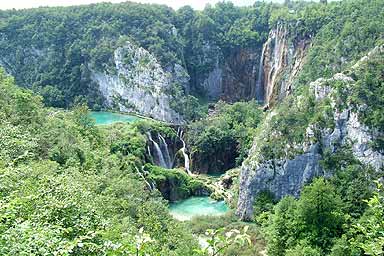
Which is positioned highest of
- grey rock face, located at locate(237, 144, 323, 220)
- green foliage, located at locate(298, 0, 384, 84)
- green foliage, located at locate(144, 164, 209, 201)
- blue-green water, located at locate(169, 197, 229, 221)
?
green foliage, located at locate(298, 0, 384, 84)

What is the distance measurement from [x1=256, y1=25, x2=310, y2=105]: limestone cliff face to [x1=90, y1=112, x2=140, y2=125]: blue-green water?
20.6 meters

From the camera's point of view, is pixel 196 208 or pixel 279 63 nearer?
pixel 196 208

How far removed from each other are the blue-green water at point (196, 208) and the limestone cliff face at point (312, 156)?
354 centimetres

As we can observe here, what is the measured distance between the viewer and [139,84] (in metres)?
73.4

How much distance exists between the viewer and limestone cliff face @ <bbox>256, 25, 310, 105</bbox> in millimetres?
63938

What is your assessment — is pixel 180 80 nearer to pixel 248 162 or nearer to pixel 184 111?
pixel 184 111

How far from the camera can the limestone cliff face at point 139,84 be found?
71125mm

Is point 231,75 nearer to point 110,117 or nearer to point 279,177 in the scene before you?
point 110,117

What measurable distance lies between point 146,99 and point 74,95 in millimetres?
14298

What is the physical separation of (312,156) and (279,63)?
33626mm

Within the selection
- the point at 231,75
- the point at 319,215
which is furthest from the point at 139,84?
the point at 319,215

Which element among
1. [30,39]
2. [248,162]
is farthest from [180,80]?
[248,162]

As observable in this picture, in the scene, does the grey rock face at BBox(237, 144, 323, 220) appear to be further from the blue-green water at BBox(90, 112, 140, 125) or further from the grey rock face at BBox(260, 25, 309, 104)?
the blue-green water at BBox(90, 112, 140, 125)

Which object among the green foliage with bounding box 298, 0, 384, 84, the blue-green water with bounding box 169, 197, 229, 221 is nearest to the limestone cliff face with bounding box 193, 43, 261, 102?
the green foliage with bounding box 298, 0, 384, 84
